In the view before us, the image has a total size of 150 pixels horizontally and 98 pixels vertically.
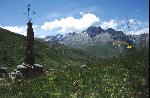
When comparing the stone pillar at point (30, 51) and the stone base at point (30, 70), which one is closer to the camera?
the stone base at point (30, 70)

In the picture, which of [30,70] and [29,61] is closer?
[30,70]

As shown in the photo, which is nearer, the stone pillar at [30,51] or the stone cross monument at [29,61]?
the stone cross monument at [29,61]

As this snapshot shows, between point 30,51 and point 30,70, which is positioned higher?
point 30,51

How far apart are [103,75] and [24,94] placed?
4.17m

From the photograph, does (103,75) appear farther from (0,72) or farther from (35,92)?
(0,72)

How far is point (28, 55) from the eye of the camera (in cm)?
3603

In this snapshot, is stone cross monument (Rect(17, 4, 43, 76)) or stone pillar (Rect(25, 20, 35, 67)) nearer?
stone cross monument (Rect(17, 4, 43, 76))

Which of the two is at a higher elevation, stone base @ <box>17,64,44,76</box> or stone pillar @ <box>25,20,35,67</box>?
stone pillar @ <box>25,20,35,67</box>

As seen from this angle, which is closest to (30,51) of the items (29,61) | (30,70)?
(29,61)

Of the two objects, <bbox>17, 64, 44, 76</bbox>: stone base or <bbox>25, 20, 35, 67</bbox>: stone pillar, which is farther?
<bbox>25, 20, 35, 67</bbox>: stone pillar

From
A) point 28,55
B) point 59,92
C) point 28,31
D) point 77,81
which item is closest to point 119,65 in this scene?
point 77,81

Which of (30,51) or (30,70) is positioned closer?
(30,70)

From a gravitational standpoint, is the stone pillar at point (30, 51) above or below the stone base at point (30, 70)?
above

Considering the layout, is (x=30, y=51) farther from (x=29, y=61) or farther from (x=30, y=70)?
(x=30, y=70)
